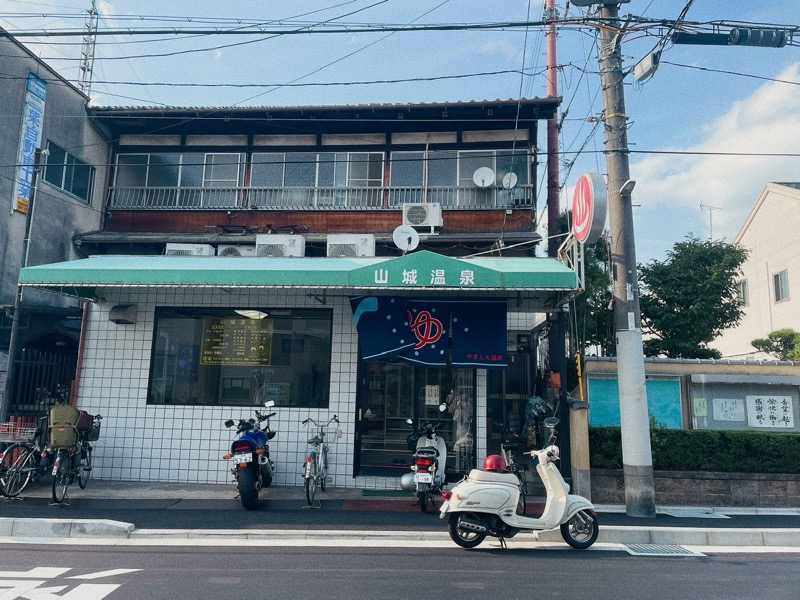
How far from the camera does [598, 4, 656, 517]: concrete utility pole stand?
897 cm

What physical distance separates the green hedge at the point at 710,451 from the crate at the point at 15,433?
10138 mm

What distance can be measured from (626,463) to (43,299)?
13.9 m

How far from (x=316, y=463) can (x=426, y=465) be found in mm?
1914

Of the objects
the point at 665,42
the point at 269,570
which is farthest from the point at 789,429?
the point at 269,570

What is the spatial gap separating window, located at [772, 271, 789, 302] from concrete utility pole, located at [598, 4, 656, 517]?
21179 mm

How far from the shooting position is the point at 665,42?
368 inches

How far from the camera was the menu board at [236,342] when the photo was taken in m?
11.2

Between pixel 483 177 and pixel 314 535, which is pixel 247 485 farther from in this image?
pixel 483 177

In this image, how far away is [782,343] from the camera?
20.9 meters

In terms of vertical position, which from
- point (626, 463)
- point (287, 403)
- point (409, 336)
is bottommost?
point (626, 463)

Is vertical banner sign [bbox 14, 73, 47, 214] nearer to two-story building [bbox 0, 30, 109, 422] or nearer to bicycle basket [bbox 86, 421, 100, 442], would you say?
two-story building [bbox 0, 30, 109, 422]

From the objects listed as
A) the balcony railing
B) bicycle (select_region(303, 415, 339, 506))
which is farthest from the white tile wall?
the balcony railing

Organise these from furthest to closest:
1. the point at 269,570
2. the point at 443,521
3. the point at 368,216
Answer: the point at 368,216, the point at 443,521, the point at 269,570

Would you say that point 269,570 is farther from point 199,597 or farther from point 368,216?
point 368,216
